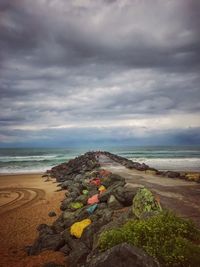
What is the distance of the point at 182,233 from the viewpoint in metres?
4.48

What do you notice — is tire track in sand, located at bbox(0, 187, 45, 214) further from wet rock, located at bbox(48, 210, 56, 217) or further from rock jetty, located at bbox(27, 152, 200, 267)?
rock jetty, located at bbox(27, 152, 200, 267)

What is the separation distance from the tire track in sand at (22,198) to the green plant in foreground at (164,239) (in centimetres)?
983

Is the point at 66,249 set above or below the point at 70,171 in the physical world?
below

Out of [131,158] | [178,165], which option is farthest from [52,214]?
[131,158]

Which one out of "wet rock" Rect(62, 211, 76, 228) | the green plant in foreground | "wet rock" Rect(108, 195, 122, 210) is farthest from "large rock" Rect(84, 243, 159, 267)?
"wet rock" Rect(62, 211, 76, 228)

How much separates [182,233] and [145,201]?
2129 mm

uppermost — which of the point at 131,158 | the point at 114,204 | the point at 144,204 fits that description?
the point at 144,204

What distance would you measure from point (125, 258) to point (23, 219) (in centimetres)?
855

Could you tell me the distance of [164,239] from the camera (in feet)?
13.7

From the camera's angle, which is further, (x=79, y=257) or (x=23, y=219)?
(x=23, y=219)

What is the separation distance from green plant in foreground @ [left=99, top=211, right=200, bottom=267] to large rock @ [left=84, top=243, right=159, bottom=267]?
0.31 m

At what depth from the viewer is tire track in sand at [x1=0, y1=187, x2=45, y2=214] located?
13.2m

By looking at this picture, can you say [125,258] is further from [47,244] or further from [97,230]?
[47,244]

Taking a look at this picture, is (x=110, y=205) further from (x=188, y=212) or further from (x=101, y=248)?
(x=101, y=248)
